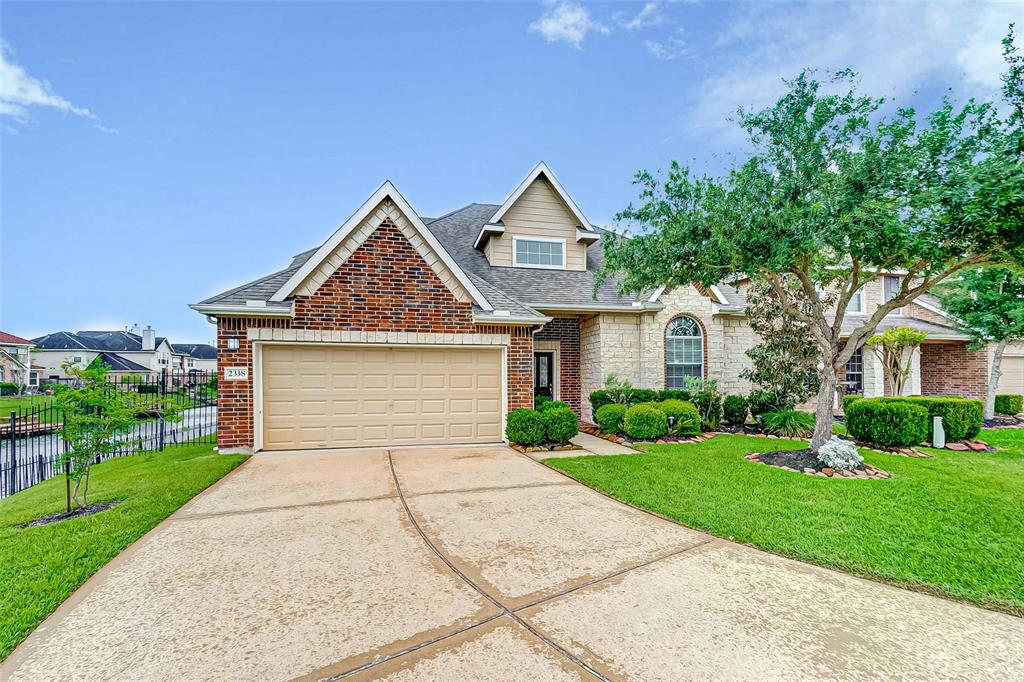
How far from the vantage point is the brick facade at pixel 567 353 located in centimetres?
1434

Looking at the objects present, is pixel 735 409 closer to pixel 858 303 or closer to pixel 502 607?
pixel 858 303

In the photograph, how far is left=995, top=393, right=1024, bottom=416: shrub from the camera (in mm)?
15766

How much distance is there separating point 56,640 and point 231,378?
6673 millimetres

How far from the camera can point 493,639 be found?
290cm

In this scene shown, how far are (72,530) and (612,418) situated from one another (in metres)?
9.73

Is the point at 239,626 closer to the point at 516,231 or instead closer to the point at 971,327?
the point at 516,231

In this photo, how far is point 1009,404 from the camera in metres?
15.8

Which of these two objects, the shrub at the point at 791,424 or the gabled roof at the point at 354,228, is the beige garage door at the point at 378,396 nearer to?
the gabled roof at the point at 354,228

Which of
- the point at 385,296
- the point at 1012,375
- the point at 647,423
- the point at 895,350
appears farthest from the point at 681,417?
the point at 1012,375

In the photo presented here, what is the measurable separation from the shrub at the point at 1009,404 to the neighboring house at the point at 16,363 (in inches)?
2571

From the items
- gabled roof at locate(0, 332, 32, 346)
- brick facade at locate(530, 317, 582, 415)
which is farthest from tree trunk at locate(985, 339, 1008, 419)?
gabled roof at locate(0, 332, 32, 346)

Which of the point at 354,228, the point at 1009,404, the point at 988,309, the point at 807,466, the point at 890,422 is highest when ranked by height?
the point at 354,228

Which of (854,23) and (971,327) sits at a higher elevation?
(854,23)

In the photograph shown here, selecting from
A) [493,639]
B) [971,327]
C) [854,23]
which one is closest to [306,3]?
[854,23]
